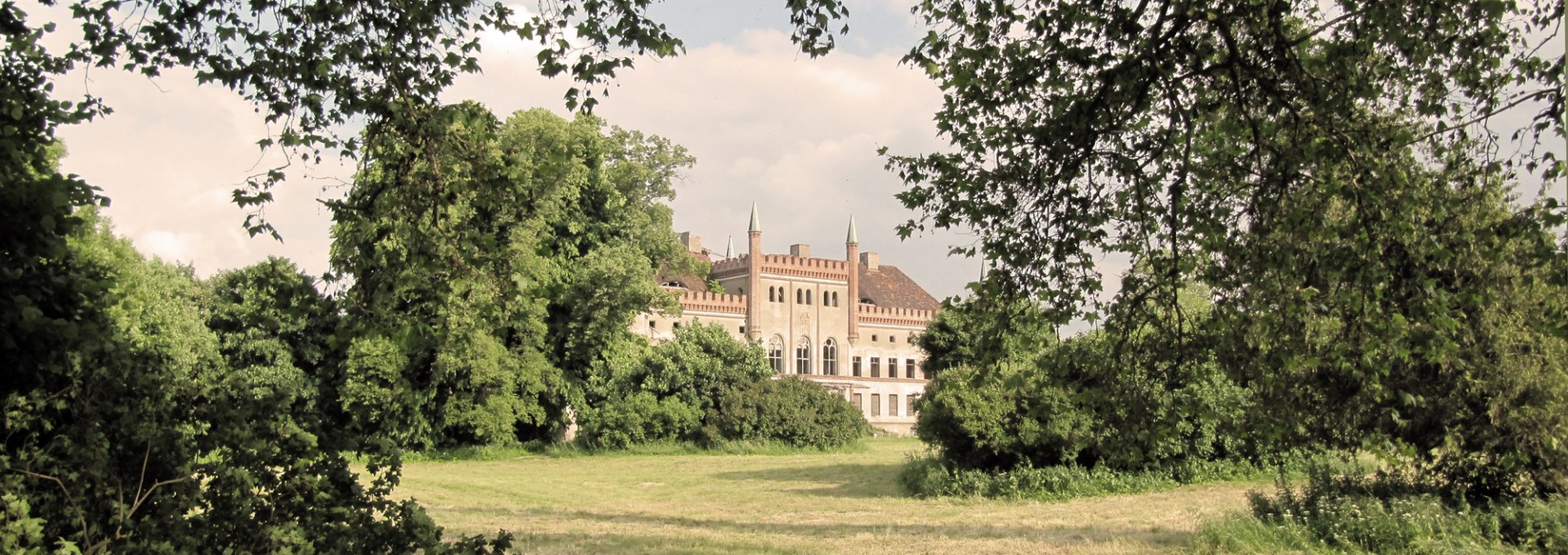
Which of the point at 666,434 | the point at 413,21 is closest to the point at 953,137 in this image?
the point at 413,21

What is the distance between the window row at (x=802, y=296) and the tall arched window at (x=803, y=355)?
2.46m

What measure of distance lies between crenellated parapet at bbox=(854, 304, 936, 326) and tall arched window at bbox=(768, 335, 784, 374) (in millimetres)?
5942

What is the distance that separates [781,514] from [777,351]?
5419 centimetres

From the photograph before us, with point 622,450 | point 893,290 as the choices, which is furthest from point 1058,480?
point 893,290

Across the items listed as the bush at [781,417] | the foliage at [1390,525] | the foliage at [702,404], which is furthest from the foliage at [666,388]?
the foliage at [1390,525]

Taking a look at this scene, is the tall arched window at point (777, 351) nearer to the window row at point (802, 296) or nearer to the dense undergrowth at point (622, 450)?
the window row at point (802, 296)

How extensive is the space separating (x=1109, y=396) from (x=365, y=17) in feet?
21.7

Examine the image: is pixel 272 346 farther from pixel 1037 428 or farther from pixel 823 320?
pixel 823 320

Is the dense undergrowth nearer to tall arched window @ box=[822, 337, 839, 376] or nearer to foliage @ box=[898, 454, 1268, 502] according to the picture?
foliage @ box=[898, 454, 1268, 502]

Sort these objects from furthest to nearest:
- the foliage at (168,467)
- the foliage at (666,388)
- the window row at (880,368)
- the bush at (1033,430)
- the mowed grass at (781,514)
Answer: the window row at (880,368) → the foliage at (666,388) → the bush at (1033,430) → the mowed grass at (781,514) → the foliage at (168,467)

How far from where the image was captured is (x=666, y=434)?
1741 inches

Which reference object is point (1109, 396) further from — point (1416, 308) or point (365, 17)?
point (365, 17)

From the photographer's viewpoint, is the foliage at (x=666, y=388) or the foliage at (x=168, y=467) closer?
the foliage at (x=168, y=467)

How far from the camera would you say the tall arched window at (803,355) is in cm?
7628
